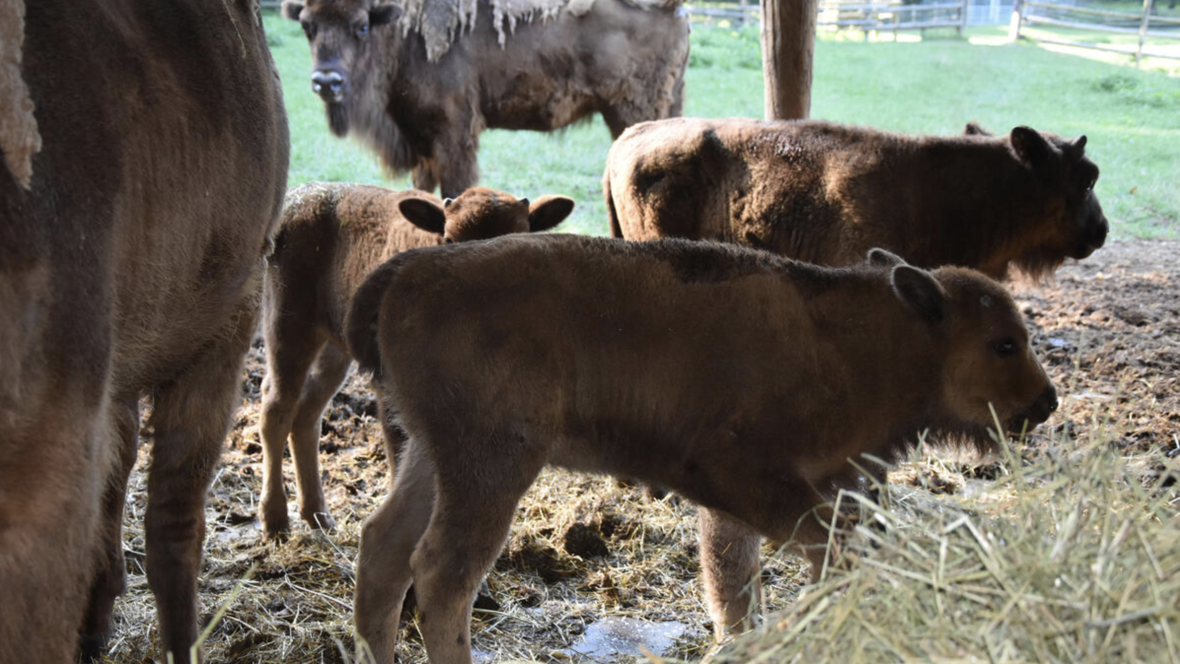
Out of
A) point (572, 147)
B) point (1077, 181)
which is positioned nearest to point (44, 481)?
point (1077, 181)

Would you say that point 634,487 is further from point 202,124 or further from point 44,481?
point 44,481

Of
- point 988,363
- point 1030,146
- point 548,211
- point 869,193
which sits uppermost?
point 548,211

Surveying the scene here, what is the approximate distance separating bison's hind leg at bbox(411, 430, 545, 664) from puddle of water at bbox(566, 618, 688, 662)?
0.98m

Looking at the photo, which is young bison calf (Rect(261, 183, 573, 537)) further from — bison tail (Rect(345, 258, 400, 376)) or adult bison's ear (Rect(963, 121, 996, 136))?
adult bison's ear (Rect(963, 121, 996, 136))

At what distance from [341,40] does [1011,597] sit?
26.5 feet

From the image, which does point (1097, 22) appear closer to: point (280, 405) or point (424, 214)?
point (424, 214)

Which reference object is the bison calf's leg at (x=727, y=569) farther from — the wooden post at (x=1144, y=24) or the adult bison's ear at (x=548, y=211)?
the wooden post at (x=1144, y=24)

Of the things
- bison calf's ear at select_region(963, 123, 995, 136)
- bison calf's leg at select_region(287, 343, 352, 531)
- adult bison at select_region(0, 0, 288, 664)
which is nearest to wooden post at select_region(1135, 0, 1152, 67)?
bison calf's ear at select_region(963, 123, 995, 136)

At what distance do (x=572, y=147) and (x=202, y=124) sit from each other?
12102 millimetres

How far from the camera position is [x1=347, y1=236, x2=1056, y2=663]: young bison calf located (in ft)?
12.0

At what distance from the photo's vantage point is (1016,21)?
20266 millimetres

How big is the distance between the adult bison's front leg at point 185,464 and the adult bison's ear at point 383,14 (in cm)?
578

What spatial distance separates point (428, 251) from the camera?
3.85 m

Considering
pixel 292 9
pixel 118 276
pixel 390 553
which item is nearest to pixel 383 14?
pixel 292 9
